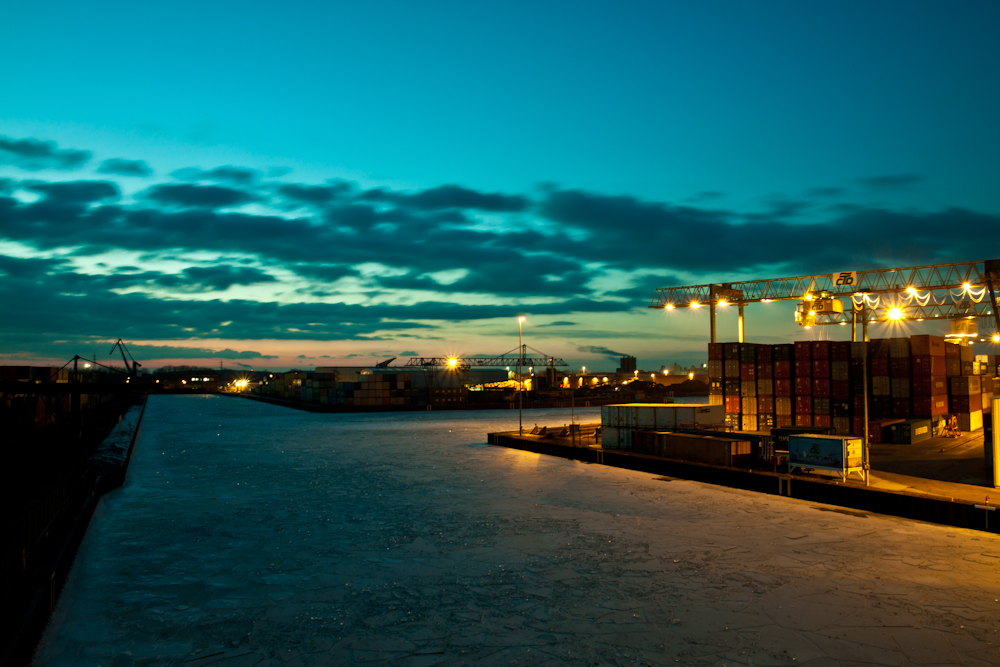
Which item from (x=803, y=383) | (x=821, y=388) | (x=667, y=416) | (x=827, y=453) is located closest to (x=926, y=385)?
(x=821, y=388)

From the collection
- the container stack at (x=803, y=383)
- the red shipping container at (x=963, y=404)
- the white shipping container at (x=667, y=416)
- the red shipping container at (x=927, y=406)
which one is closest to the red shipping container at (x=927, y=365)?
the red shipping container at (x=927, y=406)

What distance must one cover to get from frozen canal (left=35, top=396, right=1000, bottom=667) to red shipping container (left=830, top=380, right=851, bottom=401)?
15.9m

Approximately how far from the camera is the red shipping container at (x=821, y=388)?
1628 inches

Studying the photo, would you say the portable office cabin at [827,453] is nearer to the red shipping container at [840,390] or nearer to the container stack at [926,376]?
the red shipping container at [840,390]

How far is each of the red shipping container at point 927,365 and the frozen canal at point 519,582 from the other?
19666mm

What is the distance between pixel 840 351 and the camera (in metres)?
40.9

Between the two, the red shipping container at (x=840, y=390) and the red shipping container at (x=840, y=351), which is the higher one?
the red shipping container at (x=840, y=351)

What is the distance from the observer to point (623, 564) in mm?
18125

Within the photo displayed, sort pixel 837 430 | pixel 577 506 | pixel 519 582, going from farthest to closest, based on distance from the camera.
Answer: pixel 837 430, pixel 577 506, pixel 519 582

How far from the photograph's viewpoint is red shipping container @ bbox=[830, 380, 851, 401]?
133 ft

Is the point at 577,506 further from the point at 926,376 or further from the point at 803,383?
the point at 926,376

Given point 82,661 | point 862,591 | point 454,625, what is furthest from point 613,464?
point 82,661

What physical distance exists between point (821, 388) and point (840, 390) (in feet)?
3.79

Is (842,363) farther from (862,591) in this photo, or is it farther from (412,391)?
(412,391)
